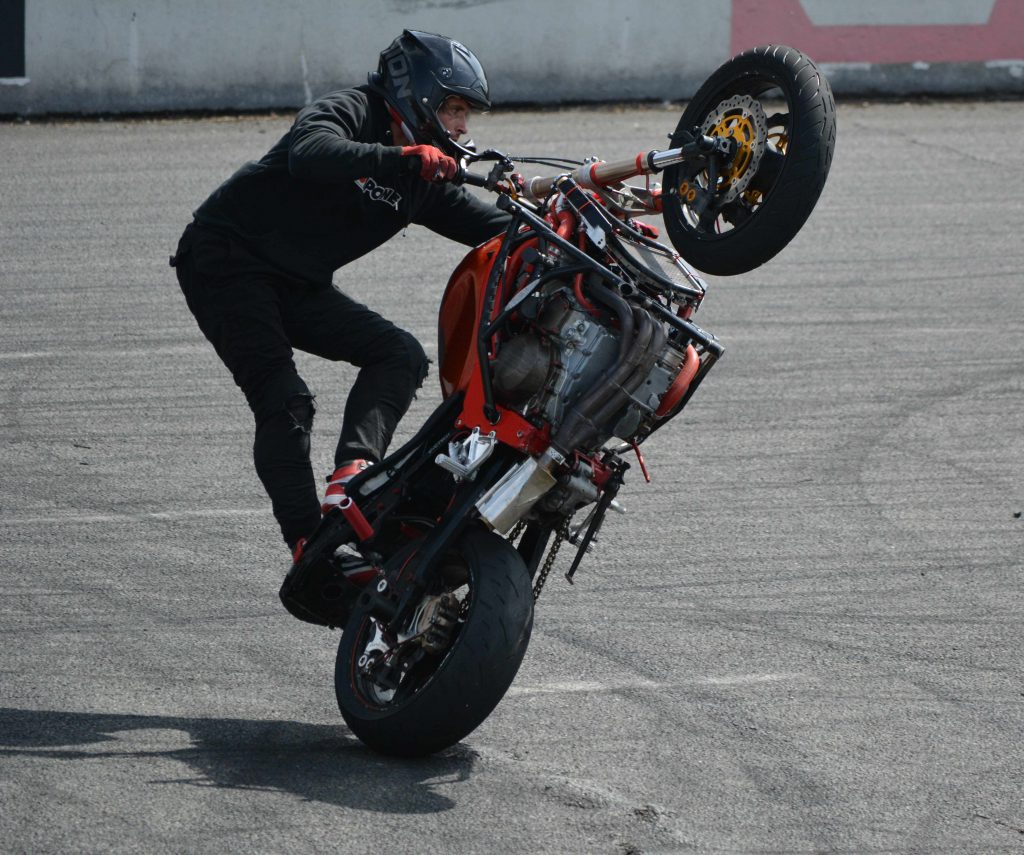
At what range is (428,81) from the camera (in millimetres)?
4773

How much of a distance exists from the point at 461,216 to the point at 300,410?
0.91 meters

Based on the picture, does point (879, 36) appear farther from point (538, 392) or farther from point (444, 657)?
point (444, 657)

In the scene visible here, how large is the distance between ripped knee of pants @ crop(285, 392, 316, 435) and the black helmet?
2.95 ft

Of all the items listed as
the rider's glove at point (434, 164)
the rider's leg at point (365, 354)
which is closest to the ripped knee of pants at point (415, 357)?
the rider's leg at point (365, 354)

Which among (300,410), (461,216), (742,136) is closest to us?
(742,136)

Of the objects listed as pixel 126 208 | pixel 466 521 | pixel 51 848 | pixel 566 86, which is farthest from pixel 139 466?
pixel 566 86

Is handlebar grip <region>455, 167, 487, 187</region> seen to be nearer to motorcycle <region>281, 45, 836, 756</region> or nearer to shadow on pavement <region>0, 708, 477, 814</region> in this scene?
motorcycle <region>281, 45, 836, 756</region>

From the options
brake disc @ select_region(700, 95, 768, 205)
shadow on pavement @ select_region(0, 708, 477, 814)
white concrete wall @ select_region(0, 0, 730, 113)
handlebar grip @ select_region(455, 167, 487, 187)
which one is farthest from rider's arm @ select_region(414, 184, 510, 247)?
white concrete wall @ select_region(0, 0, 730, 113)

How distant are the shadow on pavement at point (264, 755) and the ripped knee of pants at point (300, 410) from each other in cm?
94

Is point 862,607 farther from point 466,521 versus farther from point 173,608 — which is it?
point 173,608

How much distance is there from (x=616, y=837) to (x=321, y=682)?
1331 millimetres

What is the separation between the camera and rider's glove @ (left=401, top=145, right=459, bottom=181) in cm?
447

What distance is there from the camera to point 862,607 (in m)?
5.70

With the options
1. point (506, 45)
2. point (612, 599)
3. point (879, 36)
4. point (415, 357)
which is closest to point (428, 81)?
point (415, 357)
